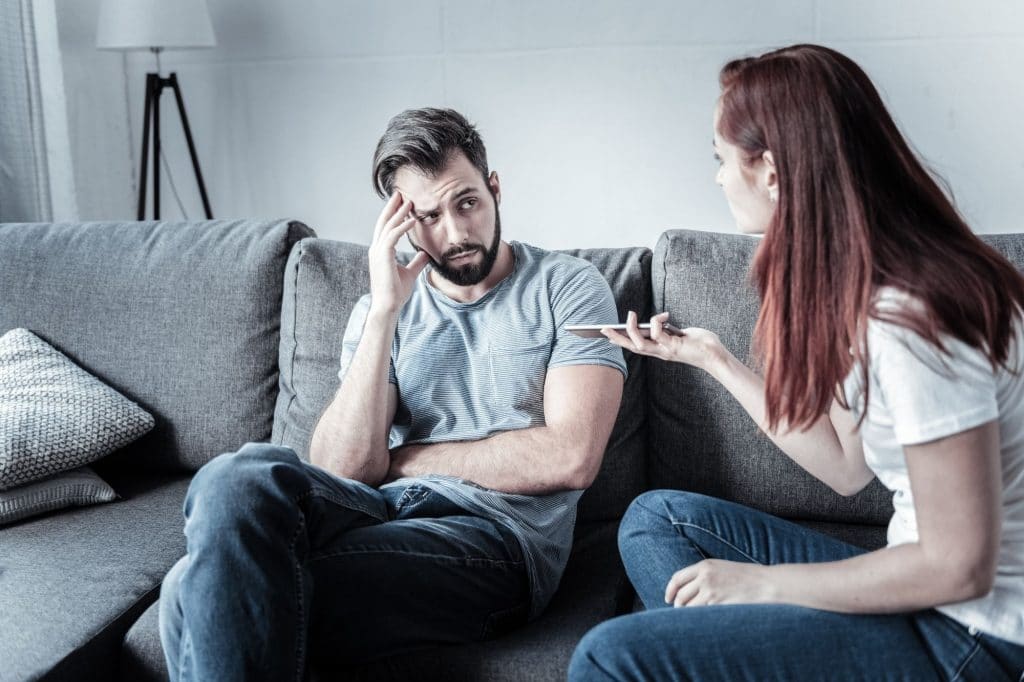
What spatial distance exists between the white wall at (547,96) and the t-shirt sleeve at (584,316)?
1278mm

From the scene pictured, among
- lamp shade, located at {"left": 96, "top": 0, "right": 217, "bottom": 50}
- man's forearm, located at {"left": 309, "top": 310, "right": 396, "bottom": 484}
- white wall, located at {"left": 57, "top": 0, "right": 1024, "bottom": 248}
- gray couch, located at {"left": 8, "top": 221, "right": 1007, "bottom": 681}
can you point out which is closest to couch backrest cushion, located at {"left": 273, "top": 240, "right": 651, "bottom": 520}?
gray couch, located at {"left": 8, "top": 221, "right": 1007, "bottom": 681}

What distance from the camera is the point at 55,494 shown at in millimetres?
1874

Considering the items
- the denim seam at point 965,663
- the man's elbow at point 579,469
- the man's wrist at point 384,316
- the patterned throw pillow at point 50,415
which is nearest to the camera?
the denim seam at point 965,663

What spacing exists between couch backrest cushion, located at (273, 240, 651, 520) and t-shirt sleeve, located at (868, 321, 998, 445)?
2.92ft

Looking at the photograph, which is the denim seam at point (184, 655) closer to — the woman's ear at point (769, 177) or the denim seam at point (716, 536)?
the denim seam at point (716, 536)

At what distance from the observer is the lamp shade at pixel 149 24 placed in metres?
2.86

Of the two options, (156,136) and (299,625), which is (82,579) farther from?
(156,136)

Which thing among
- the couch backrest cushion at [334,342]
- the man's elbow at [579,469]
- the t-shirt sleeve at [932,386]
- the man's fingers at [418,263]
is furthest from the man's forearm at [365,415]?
the t-shirt sleeve at [932,386]

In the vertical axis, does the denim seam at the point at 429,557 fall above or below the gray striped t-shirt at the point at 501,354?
below

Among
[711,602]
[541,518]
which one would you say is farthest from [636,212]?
[711,602]

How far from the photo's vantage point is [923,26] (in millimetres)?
2742

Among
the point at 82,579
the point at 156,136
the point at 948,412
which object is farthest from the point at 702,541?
the point at 156,136

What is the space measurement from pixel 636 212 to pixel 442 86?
0.71 meters

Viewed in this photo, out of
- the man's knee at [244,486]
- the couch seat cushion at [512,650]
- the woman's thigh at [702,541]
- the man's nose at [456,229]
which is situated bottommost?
the couch seat cushion at [512,650]
